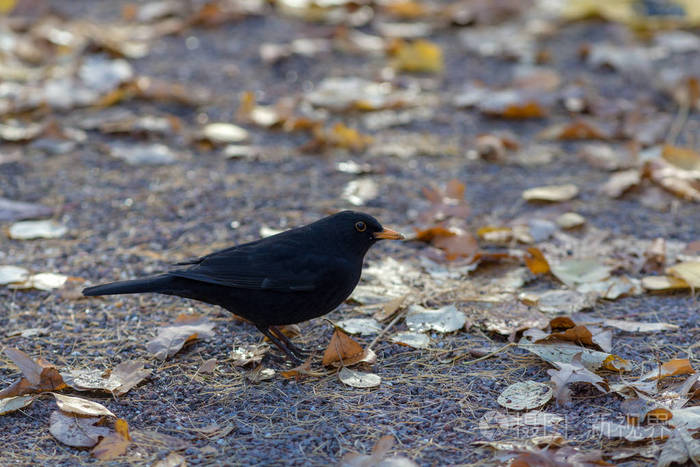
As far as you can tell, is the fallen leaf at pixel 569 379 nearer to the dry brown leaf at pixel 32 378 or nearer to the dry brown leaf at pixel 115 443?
the dry brown leaf at pixel 115 443

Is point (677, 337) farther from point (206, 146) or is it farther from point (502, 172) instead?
point (206, 146)

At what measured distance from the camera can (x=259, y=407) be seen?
3061mm

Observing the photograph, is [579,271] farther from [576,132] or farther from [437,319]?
[576,132]

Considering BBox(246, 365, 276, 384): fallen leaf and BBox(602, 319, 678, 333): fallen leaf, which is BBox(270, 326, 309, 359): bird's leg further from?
BBox(602, 319, 678, 333): fallen leaf

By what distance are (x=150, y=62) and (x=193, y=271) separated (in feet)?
13.5

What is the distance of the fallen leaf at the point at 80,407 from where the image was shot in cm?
284

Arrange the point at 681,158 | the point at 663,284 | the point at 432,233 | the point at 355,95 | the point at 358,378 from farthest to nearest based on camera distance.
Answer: the point at 355,95 < the point at 681,158 < the point at 432,233 < the point at 663,284 < the point at 358,378

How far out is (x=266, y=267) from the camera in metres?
3.53

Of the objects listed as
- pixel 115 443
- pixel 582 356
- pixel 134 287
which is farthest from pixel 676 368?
pixel 134 287

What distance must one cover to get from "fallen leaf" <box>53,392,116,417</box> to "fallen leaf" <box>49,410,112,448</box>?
2cm

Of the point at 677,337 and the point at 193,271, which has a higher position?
the point at 193,271

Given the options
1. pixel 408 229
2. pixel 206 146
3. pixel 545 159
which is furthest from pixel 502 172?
pixel 206 146

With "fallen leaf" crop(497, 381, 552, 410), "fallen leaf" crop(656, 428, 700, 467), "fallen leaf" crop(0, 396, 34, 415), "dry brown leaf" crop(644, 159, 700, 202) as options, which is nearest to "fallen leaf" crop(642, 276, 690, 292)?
"fallen leaf" crop(497, 381, 552, 410)

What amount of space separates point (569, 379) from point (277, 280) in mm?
1316
